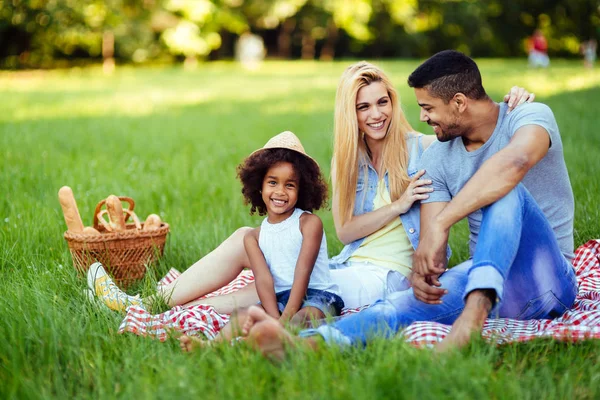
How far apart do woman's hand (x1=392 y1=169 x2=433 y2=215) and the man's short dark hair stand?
0.44m

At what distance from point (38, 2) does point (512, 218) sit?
31901 mm

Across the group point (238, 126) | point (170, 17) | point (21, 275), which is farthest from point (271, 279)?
point (170, 17)

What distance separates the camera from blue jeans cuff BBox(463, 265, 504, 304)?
8.86ft

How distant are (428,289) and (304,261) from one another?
671 millimetres

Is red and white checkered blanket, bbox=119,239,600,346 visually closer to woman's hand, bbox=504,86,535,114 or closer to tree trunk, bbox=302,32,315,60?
woman's hand, bbox=504,86,535,114

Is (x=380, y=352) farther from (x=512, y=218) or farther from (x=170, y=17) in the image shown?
(x=170, y=17)

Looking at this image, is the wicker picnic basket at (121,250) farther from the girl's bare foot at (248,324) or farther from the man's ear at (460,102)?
the man's ear at (460,102)

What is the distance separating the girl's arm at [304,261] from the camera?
3.33 metres

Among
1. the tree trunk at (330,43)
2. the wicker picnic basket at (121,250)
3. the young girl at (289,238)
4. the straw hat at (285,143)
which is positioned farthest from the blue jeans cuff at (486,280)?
the tree trunk at (330,43)

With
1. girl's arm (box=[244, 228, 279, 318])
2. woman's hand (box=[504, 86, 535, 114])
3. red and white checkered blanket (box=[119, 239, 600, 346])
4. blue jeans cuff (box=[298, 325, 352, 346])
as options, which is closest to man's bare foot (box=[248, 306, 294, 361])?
blue jeans cuff (box=[298, 325, 352, 346])

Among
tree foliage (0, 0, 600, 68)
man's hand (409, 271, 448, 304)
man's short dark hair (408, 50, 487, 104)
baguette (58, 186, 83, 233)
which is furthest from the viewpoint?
tree foliage (0, 0, 600, 68)

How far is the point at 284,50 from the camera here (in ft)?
142

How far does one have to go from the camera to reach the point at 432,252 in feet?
10.1

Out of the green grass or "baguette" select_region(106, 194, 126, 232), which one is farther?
"baguette" select_region(106, 194, 126, 232)
